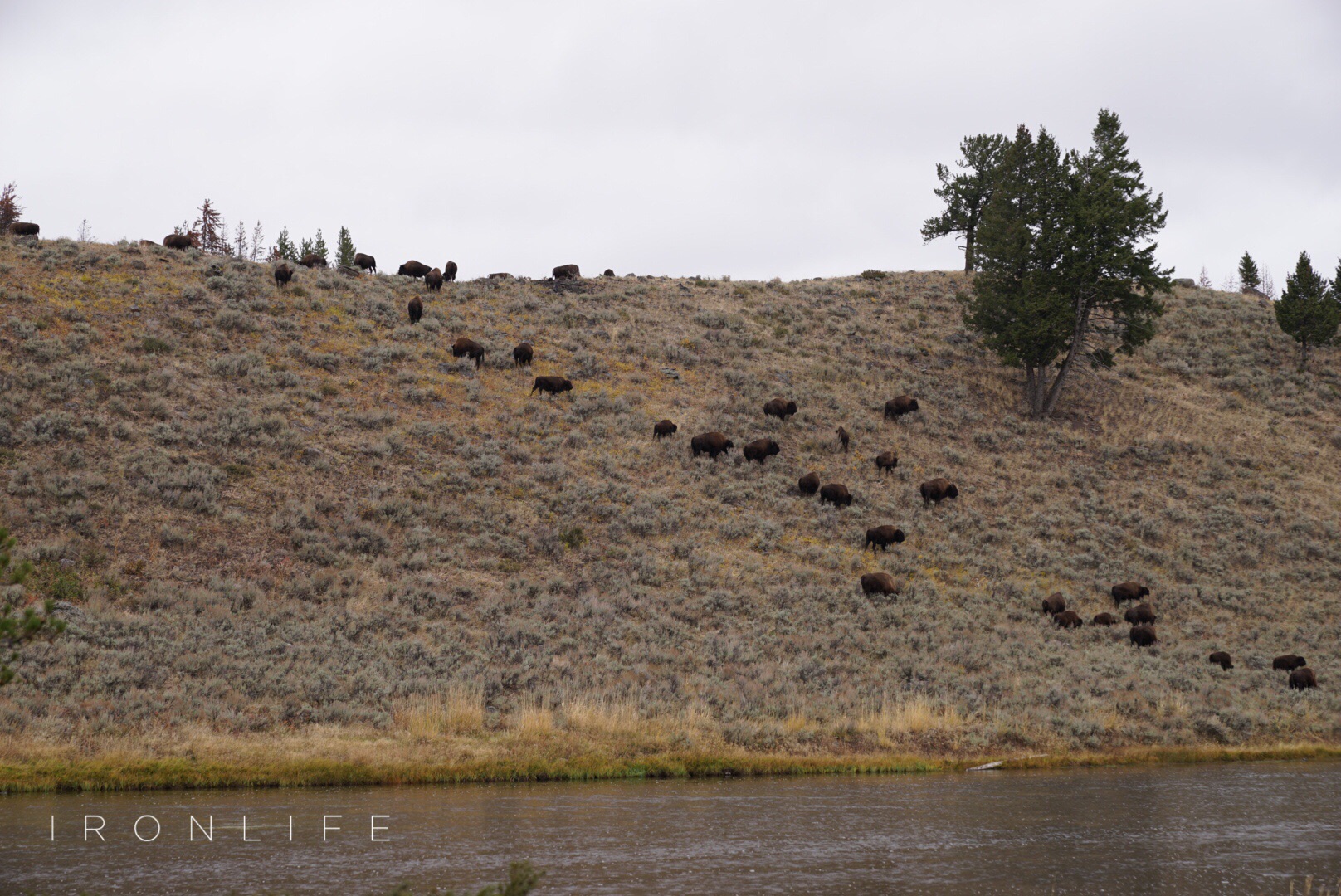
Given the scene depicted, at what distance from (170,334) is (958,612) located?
1207 inches

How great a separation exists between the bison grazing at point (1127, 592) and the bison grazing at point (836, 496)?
9.37 metres

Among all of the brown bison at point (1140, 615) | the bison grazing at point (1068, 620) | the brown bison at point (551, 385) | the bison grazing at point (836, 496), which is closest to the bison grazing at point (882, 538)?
the bison grazing at point (836, 496)

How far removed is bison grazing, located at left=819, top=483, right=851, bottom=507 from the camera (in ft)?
113

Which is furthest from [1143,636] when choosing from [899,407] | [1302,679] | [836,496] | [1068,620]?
[899,407]

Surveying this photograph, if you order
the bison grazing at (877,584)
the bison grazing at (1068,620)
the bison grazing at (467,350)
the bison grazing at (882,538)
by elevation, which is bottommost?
the bison grazing at (1068,620)

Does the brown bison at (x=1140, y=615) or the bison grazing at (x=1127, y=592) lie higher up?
the bison grazing at (x=1127, y=592)

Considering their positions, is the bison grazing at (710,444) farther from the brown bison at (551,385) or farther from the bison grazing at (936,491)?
the bison grazing at (936,491)

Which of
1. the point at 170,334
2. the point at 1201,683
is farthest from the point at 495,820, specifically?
the point at 170,334

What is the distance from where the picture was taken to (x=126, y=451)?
28344mm

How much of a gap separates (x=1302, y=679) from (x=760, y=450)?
61.6ft

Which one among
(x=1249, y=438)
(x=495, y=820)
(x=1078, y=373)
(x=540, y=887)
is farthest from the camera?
(x=1078, y=373)

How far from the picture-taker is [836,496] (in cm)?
3447

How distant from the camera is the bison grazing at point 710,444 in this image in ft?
119

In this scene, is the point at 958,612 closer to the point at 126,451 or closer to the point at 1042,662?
the point at 1042,662
